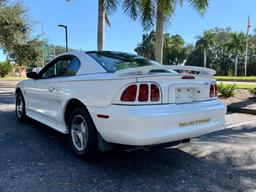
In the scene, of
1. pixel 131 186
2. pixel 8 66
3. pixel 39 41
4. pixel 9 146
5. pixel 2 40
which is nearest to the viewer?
pixel 131 186

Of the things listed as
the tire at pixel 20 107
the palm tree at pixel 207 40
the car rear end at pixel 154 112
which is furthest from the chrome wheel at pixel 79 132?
the palm tree at pixel 207 40

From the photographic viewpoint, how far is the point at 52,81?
17.7 feet

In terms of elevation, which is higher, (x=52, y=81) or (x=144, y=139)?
(x=52, y=81)

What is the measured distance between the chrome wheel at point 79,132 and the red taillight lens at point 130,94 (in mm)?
856

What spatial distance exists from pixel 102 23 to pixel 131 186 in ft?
35.4

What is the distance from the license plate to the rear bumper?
0.07 meters

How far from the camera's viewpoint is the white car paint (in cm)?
380

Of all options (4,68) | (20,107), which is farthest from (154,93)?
(4,68)

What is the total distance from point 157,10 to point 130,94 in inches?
325

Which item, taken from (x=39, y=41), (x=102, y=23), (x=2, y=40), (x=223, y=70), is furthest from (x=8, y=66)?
(x=223, y=70)

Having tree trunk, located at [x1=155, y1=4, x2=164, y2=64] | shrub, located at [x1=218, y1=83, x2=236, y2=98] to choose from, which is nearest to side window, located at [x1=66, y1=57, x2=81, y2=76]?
tree trunk, located at [x1=155, y1=4, x2=164, y2=64]

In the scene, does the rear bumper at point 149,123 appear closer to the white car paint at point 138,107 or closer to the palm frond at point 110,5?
the white car paint at point 138,107

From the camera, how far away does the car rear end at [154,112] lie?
149 inches

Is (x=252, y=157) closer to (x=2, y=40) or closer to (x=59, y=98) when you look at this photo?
(x=59, y=98)
